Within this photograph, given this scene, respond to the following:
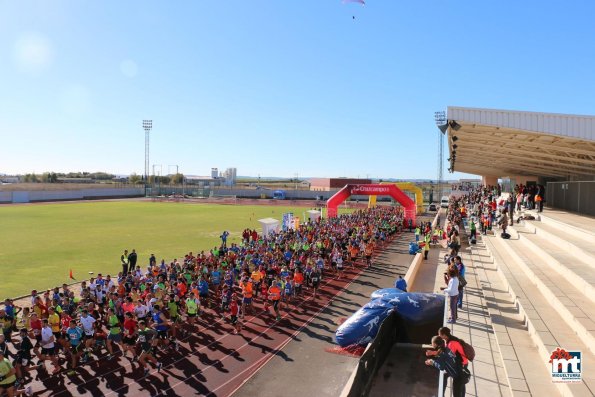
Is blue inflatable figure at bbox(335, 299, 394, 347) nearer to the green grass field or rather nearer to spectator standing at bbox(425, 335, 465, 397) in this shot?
spectator standing at bbox(425, 335, 465, 397)

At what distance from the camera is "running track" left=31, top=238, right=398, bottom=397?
368 inches

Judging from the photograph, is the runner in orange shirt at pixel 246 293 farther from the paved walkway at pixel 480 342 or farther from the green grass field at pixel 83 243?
the green grass field at pixel 83 243

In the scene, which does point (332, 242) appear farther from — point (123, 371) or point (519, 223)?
point (123, 371)

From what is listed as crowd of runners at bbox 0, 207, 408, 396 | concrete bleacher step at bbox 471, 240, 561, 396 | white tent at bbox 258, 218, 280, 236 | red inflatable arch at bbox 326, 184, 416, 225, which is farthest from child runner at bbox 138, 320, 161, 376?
red inflatable arch at bbox 326, 184, 416, 225

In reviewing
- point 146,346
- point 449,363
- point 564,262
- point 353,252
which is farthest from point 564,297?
point 353,252

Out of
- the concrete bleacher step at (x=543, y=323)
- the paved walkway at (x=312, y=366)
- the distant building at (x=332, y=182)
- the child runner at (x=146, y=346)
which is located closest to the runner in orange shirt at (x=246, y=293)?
the paved walkway at (x=312, y=366)

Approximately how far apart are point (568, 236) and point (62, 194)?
284ft

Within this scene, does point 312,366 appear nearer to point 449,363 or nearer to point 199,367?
point 199,367

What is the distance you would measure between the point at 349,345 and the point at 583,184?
66.9ft

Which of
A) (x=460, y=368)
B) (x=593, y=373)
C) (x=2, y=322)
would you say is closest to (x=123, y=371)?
(x=2, y=322)

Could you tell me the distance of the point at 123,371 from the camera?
10.2m

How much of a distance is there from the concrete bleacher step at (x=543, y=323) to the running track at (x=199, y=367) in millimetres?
6231

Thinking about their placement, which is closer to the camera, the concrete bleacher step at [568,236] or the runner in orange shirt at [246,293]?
the concrete bleacher step at [568,236]

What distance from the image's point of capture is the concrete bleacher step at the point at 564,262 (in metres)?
10.6
